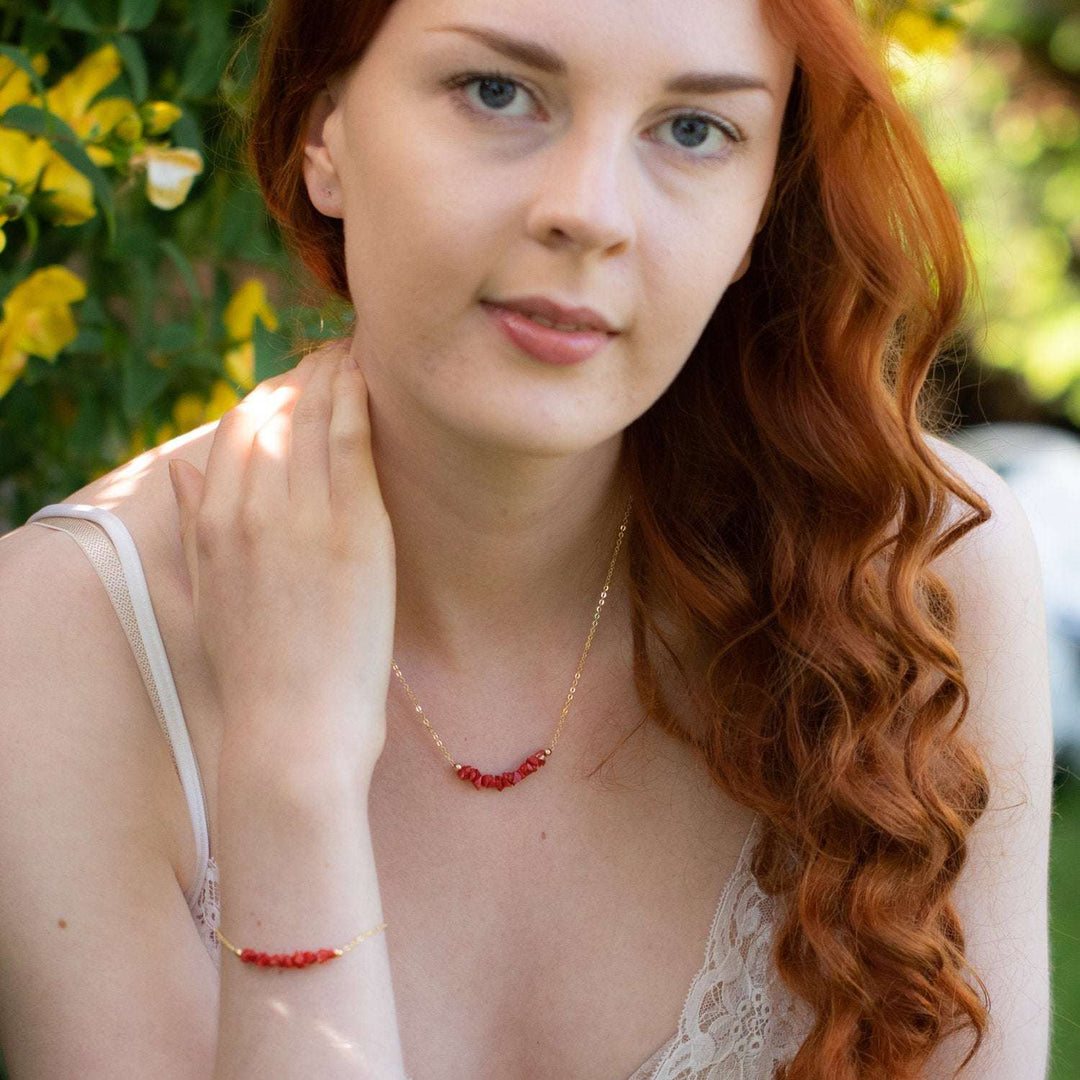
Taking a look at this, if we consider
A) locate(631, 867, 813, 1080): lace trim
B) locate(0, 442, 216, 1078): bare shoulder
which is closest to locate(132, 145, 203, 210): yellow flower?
locate(0, 442, 216, 1078): bare shoulder

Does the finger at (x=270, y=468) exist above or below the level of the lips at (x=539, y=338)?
below

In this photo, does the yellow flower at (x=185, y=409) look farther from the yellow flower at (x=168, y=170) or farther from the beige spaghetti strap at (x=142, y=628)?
the beige spaghetti strap at (x=142, y=628)

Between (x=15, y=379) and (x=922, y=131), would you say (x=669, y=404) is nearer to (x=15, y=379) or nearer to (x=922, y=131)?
(x=922, y=131)

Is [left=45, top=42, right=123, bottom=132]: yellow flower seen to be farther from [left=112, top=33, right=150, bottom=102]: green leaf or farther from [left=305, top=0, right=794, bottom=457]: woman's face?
[left=305, top=0, right=794, bottom=457]: woman's face

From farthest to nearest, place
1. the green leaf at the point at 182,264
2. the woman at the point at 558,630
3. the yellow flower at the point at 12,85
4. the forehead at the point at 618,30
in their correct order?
the green leaf at the point at 182,264 → the yellow flower at the point at 12,85 → the woman at the point at 558,630 → the forehead at the point at 618,30

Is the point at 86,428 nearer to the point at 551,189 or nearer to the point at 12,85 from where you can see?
Answer: the point at 12,85

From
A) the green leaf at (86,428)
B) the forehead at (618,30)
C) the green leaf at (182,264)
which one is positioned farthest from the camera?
the green leaf at (86,428)

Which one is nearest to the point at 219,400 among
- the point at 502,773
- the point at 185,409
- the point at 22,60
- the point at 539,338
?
the point at 185,409

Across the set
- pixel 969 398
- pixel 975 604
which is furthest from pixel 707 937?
pixel 969 398

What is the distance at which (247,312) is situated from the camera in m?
2.09

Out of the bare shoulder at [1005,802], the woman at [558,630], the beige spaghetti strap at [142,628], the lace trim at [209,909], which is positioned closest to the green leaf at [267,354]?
the woman at [558,630]

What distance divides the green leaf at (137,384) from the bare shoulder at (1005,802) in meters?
1.04

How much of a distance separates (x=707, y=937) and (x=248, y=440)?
824mm

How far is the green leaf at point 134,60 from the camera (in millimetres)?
1858
